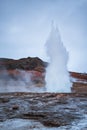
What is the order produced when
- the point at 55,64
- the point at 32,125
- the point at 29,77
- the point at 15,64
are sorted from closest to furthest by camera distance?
the point at 32,125, the point at 55,64, the point at 29,77, the point at 15,64

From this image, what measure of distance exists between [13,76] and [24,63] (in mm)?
10364

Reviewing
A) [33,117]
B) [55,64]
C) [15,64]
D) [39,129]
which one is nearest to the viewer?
[39,129]

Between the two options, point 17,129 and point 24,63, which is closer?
point 17,129

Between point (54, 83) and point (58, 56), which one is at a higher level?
point (58, 56)

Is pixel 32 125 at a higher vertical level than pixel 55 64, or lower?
lower

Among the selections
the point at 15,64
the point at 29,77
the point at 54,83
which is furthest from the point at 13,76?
the point at 54,83

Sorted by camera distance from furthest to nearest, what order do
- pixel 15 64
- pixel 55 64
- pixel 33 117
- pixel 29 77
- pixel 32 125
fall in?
pixel 15 64 → pixel 29 77 → pixel 55 64 → pixel 33 117 → pixel 32 125

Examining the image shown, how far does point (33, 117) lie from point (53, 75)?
2140cm

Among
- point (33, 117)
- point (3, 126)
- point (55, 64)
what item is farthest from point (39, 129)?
point (55, 64)

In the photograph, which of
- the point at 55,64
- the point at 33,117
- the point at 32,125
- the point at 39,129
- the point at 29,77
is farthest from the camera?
the point at 29,77

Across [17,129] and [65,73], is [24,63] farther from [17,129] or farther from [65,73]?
[17,129]

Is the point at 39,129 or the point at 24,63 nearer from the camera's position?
the point at 39,129

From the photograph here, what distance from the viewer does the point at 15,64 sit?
6744 centimetres

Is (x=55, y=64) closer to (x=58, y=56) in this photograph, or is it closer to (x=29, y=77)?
(x=58, y=56)
